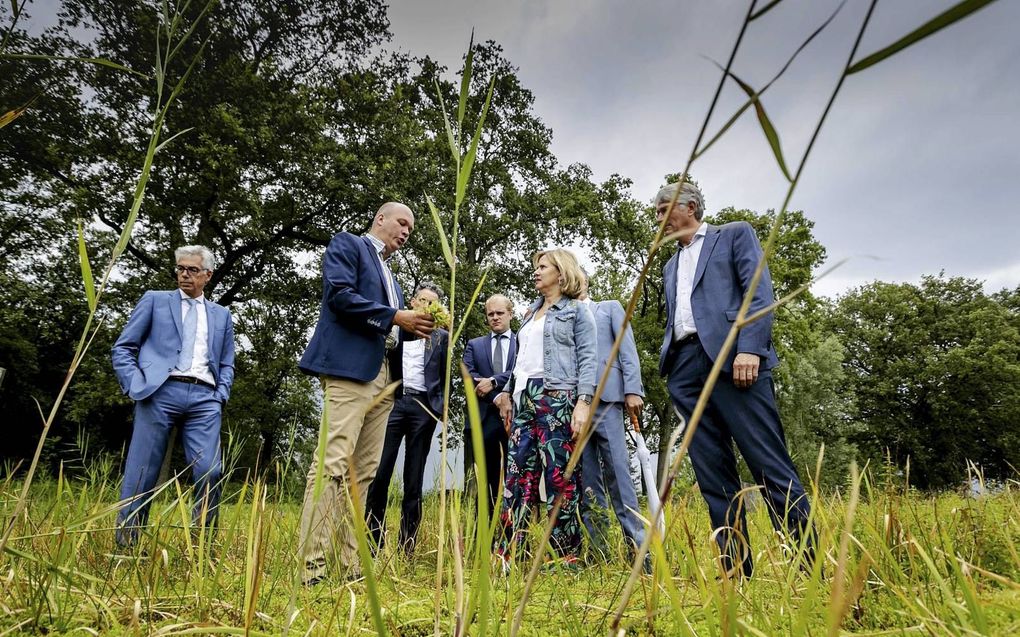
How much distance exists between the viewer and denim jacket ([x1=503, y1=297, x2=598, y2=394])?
3.84m

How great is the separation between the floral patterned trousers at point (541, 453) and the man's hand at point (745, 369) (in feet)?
4.49

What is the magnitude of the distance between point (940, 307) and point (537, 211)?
1105 inches

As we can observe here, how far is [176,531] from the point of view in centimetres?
202

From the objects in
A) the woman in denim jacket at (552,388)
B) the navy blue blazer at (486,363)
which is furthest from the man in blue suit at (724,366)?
the navy blue blazer at (486,363)

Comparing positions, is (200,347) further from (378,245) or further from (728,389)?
(728,389)

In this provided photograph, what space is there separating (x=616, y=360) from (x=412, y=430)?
184cm

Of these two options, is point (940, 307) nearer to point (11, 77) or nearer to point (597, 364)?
point (597, 364)

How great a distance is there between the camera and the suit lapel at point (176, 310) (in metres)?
3.78

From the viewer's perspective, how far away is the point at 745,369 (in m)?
2.56

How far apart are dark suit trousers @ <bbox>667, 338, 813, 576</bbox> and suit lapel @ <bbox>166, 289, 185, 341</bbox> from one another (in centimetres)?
317

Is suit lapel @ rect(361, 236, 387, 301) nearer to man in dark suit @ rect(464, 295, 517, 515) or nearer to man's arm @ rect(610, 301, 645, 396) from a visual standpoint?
man's arm @ rect(610, 301, 645, 396)

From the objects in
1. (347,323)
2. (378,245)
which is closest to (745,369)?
(347,323)

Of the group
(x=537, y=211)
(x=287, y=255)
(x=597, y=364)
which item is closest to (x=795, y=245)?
(x=537, y=211)

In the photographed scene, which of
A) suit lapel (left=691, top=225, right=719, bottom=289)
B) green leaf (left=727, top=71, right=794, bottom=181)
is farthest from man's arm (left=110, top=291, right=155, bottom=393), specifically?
green leaf (left=727, top=71, right=794, bottom=181)
